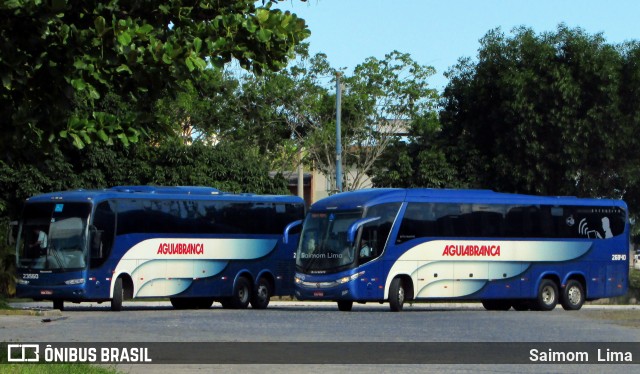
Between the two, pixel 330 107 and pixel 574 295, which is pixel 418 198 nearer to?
pixel 574 295

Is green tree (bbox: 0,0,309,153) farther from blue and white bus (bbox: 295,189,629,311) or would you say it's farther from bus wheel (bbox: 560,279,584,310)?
bus wheel (bbox: 560,279,584,310)

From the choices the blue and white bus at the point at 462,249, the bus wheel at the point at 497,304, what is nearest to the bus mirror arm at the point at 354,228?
the blue and white bus at the point at 462,249

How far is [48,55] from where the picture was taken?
11102 mm

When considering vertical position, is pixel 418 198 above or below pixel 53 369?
above

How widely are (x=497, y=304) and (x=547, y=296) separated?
79.2 inches

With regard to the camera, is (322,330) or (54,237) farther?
(54,237)

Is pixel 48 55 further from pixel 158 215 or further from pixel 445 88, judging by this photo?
pixel 445 88

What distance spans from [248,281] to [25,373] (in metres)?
22.5

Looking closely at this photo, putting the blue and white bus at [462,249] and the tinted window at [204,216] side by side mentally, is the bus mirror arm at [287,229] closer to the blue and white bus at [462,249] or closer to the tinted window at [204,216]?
the tinted window at [204,216]

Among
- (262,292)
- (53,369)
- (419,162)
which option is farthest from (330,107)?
(53,369)

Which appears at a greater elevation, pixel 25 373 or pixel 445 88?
pixel 445 88

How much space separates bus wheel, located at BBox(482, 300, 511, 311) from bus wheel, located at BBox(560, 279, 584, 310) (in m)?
1.66

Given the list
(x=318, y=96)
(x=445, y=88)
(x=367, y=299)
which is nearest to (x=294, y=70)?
(x=318, y=96)

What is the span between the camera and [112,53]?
36.0ft
